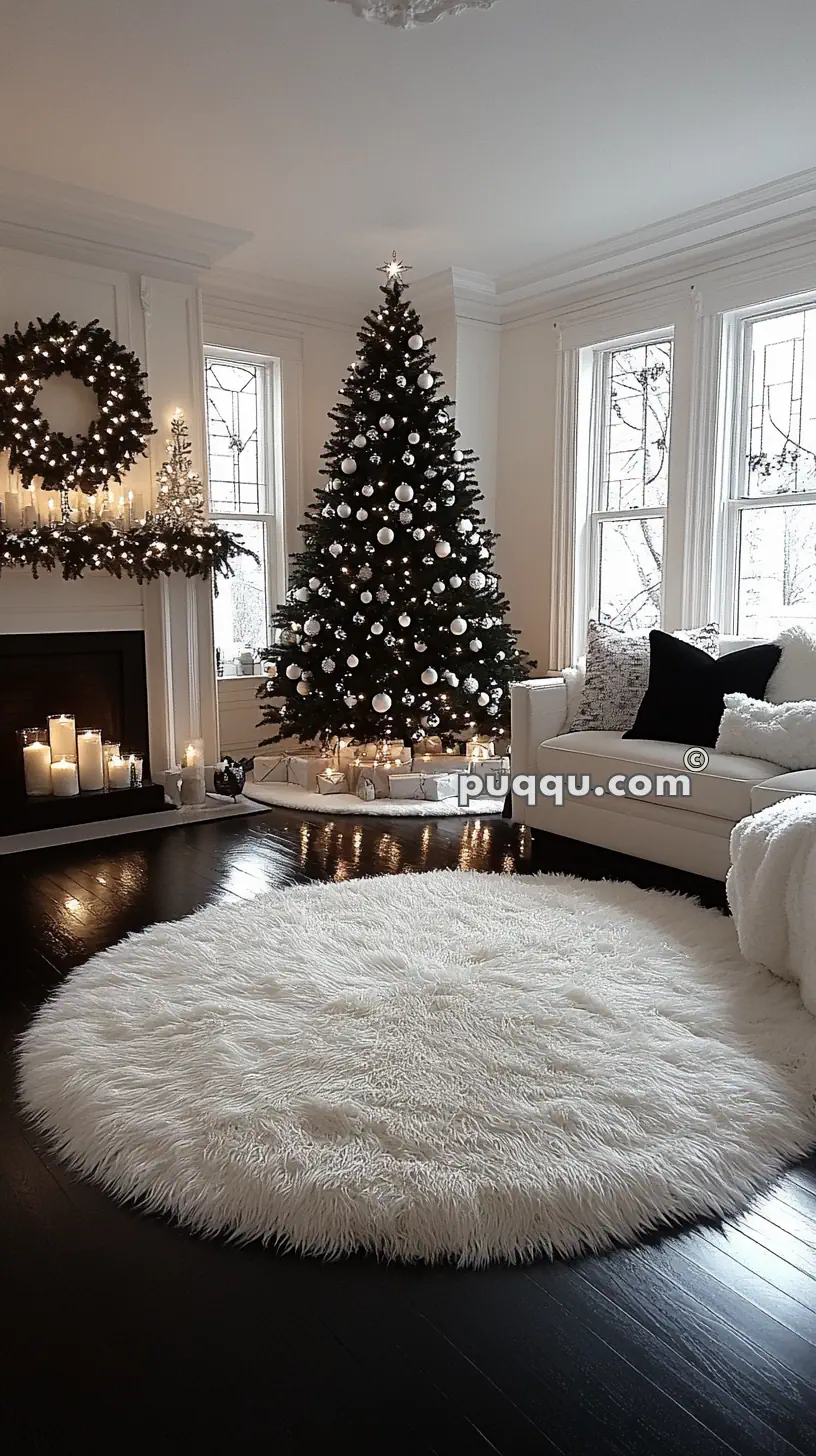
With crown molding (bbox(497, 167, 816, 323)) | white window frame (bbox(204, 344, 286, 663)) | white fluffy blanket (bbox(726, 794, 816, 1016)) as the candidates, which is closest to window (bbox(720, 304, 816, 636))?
crown molding (bbox(497, 167, 816, 323))

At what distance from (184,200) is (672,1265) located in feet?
15.6

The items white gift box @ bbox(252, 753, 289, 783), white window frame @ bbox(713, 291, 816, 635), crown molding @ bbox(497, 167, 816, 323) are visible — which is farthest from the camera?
white gift box @ bbox(252, 753, 289, 783)

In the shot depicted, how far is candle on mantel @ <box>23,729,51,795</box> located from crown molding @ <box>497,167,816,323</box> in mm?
3811

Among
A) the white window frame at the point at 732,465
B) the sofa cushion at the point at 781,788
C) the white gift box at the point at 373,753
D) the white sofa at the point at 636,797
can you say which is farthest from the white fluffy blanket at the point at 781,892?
the white gift box at the point at 373,753

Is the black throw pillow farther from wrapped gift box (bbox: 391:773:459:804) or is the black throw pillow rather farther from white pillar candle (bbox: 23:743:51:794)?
white pillar candle (bbox: 23:743:51:794)

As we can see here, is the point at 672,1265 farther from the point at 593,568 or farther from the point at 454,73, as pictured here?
the point at 593,568

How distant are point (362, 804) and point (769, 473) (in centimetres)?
269

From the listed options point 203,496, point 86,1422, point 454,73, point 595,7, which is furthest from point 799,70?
point 86,1422

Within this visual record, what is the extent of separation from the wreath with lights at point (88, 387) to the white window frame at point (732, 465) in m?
2.95

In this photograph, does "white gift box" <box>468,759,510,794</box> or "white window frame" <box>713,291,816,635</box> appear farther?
"white gift box" <box>468,759,510,794</box>

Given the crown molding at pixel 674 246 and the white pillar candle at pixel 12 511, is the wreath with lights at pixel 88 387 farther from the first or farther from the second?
the crown molding at pixel 674 246

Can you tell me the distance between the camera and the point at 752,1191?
1.89 metres

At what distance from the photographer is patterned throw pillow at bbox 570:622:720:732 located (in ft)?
14.5
